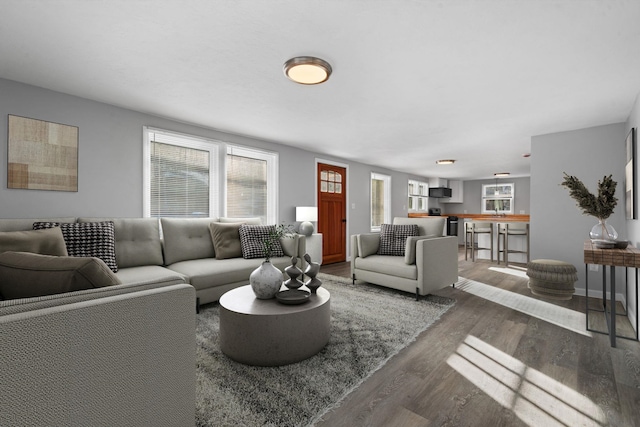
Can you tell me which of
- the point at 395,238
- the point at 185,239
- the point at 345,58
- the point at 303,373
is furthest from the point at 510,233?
the point at 185,239

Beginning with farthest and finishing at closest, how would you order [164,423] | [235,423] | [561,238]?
[561,238], [235,423], [164,423]

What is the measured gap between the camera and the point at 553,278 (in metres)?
3.71

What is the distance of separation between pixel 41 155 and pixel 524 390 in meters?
4.50

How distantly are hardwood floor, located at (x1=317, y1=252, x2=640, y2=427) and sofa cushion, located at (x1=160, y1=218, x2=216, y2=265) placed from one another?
8.54 feet

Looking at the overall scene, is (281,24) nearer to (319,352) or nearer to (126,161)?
(319,352)

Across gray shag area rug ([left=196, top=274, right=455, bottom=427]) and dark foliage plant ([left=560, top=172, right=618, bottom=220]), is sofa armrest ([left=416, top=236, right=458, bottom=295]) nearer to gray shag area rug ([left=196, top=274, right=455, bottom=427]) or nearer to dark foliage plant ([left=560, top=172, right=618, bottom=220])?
gray shag area rug ([left=196, top=274, right=455, bottom=427])

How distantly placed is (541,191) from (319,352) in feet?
13.3

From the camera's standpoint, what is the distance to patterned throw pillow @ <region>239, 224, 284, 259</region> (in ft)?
12.4

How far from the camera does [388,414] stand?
1.61 m

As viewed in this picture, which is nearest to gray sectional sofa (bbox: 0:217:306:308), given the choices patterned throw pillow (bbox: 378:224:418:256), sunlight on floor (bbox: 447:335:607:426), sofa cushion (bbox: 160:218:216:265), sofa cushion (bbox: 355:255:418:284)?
sofa cushion (bbox: 160:218:216:265)

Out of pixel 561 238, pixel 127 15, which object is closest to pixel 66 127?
pixel 127 15

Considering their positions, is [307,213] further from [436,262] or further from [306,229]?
[436,262]

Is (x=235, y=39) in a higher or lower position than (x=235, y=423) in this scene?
higher

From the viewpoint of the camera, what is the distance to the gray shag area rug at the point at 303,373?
1604 millimetres
